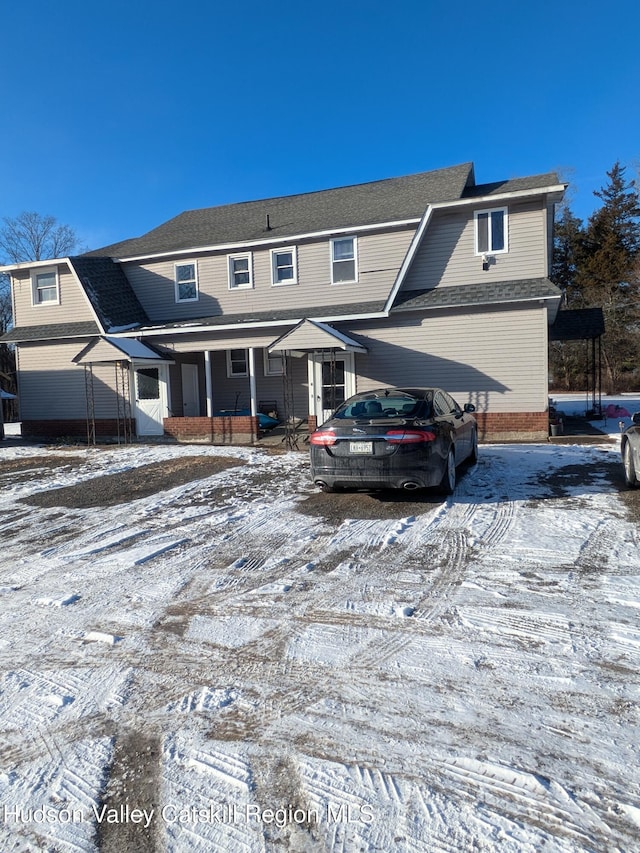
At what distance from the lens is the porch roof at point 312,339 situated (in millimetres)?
12930

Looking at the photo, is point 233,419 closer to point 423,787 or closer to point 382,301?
point 382,301

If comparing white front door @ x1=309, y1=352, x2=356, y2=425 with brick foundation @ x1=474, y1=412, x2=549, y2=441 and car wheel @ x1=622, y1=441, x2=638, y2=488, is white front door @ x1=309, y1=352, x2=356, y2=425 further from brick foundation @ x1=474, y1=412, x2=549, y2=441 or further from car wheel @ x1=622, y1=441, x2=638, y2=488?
car wheel @ x1=622, y1=441, x2=638, y2=488

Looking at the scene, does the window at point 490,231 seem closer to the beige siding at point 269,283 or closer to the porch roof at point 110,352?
the beige siding at point 269,283

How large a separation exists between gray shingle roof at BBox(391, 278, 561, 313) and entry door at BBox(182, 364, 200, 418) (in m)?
7.77

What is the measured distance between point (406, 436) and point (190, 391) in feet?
43.1

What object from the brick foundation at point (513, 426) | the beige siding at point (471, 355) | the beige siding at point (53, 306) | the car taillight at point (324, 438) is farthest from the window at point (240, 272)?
the car taillight at point (324, 438)

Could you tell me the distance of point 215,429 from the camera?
1503 centimetres

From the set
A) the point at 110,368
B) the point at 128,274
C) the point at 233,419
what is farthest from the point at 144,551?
the point at 128,274

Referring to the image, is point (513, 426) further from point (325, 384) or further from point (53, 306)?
point (53, 306)

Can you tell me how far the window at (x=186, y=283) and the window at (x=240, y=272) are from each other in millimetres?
1268

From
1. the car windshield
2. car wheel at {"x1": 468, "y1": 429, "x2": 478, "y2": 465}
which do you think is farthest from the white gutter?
the car windshield

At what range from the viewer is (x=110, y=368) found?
17.0m

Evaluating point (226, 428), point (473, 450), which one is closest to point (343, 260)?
point (226, 428)

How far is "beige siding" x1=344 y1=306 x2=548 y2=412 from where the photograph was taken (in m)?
13.0
